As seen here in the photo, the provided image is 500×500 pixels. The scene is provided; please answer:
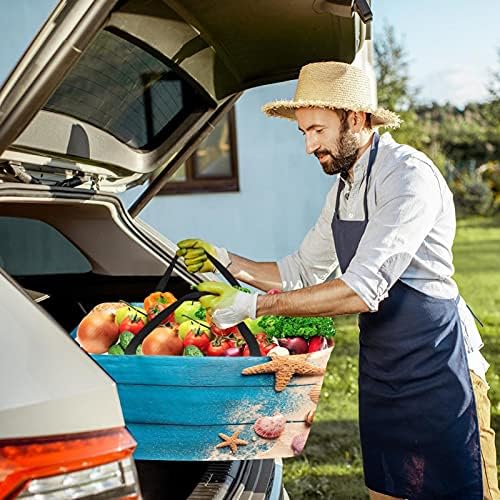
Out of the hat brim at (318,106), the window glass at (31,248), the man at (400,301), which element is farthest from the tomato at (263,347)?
the window glass at (31,248)

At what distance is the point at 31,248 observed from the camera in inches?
192

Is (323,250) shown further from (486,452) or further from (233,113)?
(233,113)

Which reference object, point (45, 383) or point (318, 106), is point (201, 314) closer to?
point (318, 106)

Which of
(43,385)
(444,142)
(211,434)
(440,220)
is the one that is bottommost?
(444,142)

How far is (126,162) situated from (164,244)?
0.29 metres

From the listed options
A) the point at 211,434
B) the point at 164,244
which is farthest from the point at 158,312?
the point at 164,244

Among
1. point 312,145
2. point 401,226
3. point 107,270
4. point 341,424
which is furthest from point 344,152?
point 341,424

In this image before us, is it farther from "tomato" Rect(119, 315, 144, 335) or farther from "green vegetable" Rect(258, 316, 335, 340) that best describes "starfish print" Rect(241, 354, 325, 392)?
"tomato" Rect(119, 315, 144, 335)

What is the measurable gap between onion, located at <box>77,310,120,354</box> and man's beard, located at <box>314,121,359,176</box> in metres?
0.73

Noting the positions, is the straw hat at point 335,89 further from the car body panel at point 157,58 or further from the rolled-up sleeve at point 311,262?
the rolled-up sleeve at point 311,262

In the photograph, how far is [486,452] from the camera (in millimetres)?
2852

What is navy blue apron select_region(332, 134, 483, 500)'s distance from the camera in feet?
8.84

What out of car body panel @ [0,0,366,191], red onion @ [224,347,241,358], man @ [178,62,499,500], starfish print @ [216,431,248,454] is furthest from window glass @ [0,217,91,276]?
starfish print @ [216,431,248,454]

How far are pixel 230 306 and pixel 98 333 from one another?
354 mm
